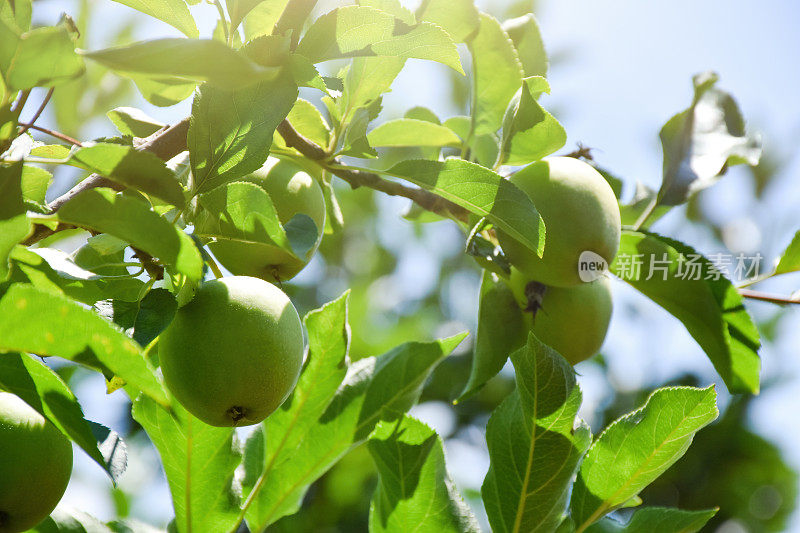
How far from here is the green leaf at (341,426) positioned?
94cm

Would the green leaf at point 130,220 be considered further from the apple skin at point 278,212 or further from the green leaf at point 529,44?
the green leaf at point 529,44

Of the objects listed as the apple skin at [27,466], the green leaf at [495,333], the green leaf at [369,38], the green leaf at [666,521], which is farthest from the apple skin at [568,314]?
the apple skin at [27,466]

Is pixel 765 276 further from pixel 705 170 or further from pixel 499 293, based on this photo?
pixel 499 293

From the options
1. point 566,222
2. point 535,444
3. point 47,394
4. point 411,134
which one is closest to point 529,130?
point 566,222

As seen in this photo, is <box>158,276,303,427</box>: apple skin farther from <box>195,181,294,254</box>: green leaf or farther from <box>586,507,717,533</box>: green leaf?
<box>586,507,717,533</box>: green leaf

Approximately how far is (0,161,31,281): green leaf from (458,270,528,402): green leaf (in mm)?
585

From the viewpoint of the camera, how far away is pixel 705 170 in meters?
1.02

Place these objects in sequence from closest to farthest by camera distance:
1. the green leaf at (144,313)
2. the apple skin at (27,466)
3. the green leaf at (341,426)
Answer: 1. the green leaf at (144,313)
2. the apple skin at (27,466)
3. the green leaf at (341,426)

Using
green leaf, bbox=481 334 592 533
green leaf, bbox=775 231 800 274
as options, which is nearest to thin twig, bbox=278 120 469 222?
green leaf, bbox=481 334 592 533

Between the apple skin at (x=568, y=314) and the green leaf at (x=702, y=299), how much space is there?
0.05 metres

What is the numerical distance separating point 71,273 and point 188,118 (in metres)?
0.21

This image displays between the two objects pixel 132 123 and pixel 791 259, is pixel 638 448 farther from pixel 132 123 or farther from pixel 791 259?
pixel 132 123

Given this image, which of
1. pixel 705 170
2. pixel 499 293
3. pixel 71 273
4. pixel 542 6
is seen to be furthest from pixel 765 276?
pixel 542 6

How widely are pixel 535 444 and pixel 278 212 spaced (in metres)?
0.39
